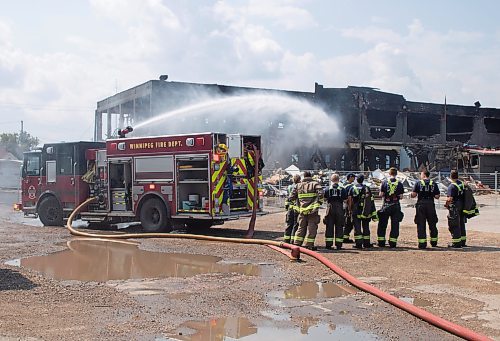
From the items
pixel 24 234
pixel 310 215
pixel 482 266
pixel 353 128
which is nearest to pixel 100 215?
pixel 24 234

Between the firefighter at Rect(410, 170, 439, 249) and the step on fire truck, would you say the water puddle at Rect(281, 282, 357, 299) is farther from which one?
the step on fire truck

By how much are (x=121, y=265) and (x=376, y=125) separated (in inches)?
1400

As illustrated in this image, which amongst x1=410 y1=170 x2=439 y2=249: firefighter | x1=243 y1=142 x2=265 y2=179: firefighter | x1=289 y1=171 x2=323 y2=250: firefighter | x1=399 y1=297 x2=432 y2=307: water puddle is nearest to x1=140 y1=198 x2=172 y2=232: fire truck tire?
x1=243 y1=142 x2=265 y2=179: firefighter

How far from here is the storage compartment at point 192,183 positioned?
12930mm

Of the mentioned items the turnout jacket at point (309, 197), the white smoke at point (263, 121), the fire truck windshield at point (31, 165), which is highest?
the white smoke at point (263, 121)

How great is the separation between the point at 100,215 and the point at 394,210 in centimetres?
766

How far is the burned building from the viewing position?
1420 inches

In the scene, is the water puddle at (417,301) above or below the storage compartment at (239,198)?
A: below

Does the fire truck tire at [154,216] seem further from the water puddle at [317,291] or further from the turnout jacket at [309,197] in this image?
the water puddle at [317,291]

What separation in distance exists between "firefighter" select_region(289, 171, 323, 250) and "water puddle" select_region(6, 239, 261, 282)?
1.58 meters

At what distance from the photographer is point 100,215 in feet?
48.9

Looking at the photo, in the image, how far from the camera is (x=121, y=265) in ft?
30.4

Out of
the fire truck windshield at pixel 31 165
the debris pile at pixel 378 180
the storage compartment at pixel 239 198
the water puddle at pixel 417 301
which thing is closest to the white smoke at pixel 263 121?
the debris pile at pixel 378 180

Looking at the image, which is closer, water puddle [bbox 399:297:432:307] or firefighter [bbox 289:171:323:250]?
water puddle [bbox 399:297:432:307]
